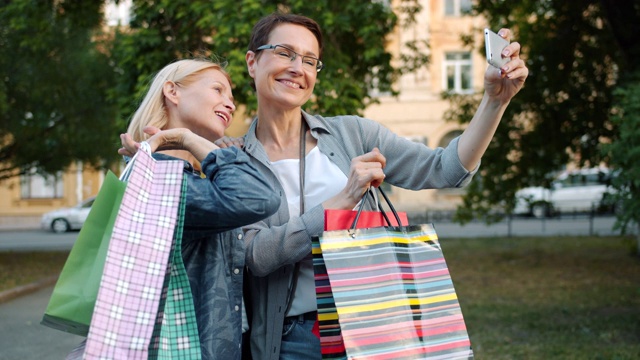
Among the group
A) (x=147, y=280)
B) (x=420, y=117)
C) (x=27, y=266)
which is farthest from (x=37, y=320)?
(x=420, y=117)

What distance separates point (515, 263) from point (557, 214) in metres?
13.6

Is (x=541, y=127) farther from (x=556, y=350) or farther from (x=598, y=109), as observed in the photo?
(x=556, y=350)

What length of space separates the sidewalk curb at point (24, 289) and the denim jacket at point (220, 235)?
1068 cm

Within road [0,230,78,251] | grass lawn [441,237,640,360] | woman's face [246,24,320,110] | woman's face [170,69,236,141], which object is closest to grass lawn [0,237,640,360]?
grass lawn [441,237,640,360]

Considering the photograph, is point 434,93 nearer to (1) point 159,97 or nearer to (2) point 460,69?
(2) point 460,69

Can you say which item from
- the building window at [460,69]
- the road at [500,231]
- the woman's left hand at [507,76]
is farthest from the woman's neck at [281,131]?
the building window at [460,69]

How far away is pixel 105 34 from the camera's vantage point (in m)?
18.5

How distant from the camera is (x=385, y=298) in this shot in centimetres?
209

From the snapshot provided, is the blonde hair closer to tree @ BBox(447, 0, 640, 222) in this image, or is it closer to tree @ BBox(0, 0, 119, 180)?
tree @ BBox(447, 0, 640, 222)

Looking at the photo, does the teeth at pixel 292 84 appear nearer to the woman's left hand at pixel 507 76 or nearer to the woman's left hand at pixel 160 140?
the woman's left hand at pixel 160 140

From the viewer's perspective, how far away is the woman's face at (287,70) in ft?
8.21

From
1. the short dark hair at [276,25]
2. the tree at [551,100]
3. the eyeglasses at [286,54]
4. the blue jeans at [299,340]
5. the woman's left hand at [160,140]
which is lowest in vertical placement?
the blue jeans at [299,340]

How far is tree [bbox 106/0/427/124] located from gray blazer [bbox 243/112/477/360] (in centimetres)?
730

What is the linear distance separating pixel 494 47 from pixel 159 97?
1024 mm
